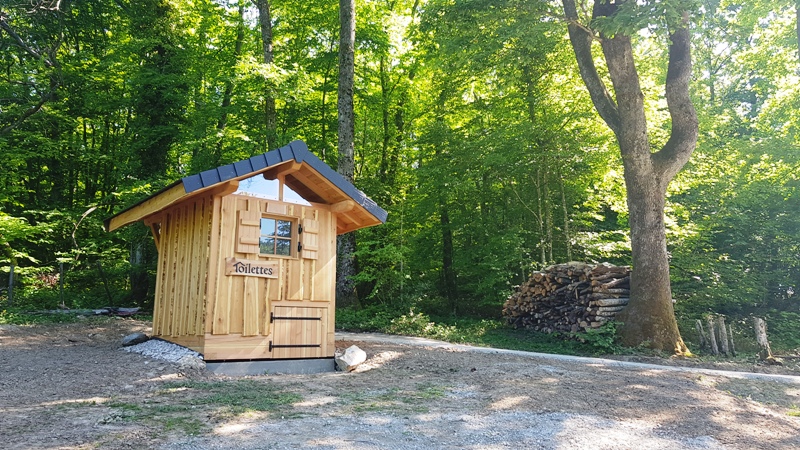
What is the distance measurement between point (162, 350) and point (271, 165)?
339 cm

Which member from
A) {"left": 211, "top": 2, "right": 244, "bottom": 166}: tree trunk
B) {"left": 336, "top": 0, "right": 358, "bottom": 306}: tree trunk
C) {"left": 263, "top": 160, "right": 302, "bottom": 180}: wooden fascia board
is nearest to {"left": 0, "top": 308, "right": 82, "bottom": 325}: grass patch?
{"left": 211, "top": 2, "right": 244, "bottom": 166}: tree trunk

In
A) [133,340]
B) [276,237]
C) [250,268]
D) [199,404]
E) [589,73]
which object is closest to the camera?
[199,404]

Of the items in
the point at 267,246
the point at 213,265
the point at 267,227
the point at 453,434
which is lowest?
the point at 453,434

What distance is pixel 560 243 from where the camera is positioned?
15.5 metres

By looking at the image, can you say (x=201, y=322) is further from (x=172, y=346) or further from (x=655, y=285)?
(x=655, y=285)

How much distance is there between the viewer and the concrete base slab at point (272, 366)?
23.9ft

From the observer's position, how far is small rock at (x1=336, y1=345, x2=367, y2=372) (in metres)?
7.90

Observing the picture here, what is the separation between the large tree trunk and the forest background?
2070mm

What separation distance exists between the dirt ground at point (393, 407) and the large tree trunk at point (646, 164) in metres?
2.76

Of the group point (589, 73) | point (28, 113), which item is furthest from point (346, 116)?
point (28, 113)

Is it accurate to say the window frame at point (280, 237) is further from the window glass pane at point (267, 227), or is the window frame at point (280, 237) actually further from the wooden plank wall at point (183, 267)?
the wooden plank wall at point (183, 267)

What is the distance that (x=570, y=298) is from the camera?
12.0m

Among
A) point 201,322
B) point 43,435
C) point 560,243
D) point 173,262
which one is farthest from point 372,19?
point 43,435

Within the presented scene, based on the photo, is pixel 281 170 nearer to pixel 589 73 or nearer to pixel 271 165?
pixel 271 165
